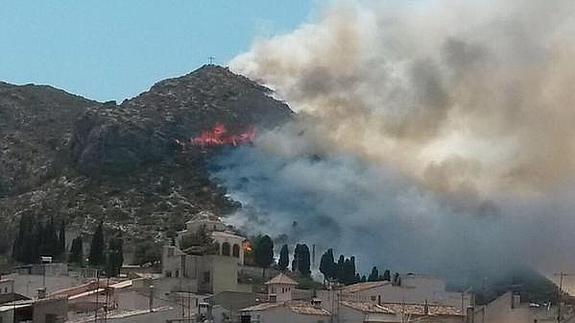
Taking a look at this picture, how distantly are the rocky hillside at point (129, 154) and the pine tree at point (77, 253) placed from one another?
16282mm

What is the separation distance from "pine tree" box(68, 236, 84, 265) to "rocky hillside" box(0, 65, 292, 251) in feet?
53.4

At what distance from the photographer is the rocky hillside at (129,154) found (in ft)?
445

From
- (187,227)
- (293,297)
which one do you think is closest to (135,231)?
(187,227)

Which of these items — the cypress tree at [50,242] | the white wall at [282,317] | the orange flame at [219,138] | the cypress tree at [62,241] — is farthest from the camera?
the orange flame at [219,138]

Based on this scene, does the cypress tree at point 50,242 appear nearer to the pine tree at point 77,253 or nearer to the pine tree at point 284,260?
the pine tree at point 77,253

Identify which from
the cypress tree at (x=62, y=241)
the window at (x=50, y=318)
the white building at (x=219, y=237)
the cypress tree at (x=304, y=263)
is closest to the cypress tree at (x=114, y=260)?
the cypress tree at (x=62, y=241)

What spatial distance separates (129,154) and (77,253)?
40.5 meters

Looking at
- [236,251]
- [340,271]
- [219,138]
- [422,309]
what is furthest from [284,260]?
[219,138]

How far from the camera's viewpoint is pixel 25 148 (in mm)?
159125

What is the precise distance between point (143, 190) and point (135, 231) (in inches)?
547

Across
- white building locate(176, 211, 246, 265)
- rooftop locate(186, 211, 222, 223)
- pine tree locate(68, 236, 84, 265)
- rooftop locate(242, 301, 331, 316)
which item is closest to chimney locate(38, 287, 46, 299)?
rooftop locate(242, 301, 331, 316)

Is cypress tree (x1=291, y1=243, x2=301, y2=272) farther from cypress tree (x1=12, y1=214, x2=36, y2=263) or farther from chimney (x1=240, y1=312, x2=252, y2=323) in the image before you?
chimney (x1=240, y1=312, x2=252, y2=323)

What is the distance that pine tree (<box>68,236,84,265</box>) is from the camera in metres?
104

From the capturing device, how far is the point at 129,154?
146 m
